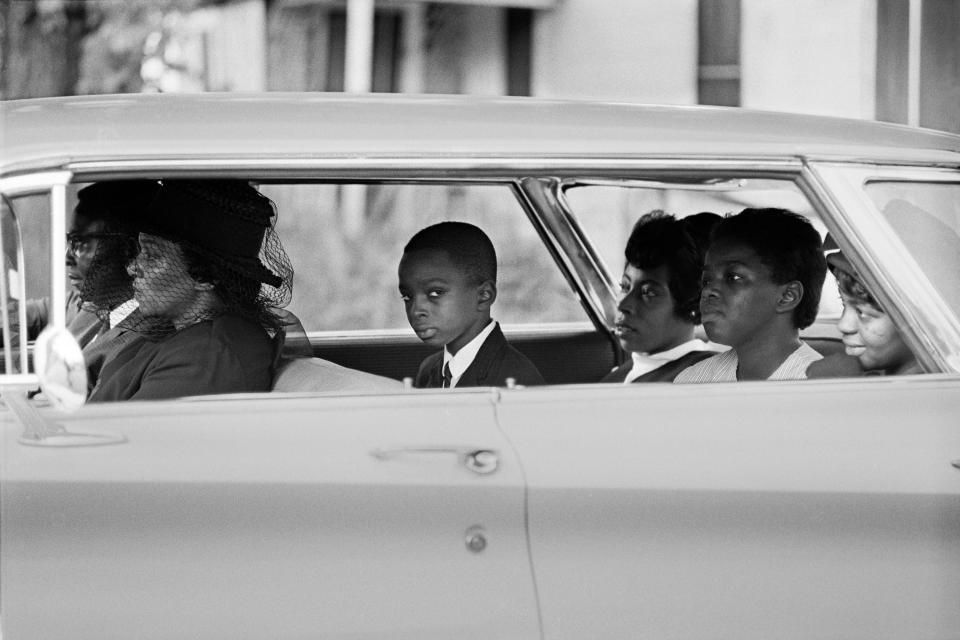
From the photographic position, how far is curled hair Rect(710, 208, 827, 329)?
327 centimetres

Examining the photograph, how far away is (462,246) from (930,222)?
1.17 m

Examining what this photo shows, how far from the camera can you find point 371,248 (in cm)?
927

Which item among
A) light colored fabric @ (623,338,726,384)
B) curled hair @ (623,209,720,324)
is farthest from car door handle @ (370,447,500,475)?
curled hair @ (623,209,720,324)

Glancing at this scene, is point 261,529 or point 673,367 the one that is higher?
point 673,367

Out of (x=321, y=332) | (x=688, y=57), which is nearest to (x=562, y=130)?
(x=321, y=332)

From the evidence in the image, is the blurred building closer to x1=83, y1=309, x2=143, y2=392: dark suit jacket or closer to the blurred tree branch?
the blurred tree branch

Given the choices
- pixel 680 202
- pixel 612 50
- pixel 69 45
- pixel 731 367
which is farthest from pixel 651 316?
pixel 612 50

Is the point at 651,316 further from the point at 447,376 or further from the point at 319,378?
the point at 319,378

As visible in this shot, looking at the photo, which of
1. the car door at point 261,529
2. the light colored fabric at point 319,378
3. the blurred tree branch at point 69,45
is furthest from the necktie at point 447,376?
the blurred tree branch at point 69,45

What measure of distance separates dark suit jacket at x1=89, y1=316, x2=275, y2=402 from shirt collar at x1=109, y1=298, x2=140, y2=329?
0.85 feet

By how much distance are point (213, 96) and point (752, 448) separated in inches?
50.6

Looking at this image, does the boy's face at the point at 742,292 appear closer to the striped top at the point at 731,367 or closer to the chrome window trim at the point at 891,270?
the striped top at the point at 731,367

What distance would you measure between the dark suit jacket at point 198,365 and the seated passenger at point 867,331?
4.25 ft

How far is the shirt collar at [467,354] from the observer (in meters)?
3.38
